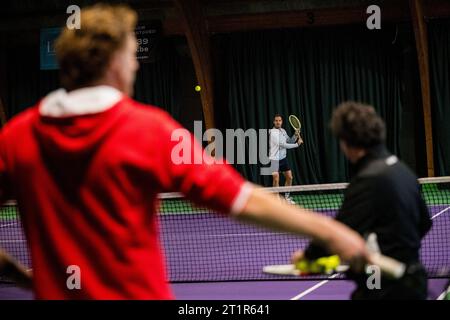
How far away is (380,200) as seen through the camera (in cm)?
270

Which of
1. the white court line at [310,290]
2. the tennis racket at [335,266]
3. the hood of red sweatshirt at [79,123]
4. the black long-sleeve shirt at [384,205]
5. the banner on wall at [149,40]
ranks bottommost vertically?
the white court line at [310,290]

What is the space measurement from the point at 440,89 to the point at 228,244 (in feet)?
25.9

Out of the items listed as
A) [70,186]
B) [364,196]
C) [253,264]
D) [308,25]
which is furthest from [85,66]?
[308,25]

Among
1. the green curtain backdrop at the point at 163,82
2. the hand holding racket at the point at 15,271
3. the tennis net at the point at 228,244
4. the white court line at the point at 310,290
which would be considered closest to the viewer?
the hand holding racket at the point at 15,271

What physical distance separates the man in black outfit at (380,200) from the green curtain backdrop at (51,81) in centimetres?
1374

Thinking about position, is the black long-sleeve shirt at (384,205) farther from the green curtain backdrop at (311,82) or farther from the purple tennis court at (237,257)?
the green curtain backdrop at (311,82)

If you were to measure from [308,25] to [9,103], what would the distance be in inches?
304

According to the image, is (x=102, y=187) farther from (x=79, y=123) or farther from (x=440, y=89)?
(x=440, y=89)

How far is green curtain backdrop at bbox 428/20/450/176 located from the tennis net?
2.51 meters

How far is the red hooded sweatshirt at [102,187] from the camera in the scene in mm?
1356

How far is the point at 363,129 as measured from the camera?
2775 millimetres

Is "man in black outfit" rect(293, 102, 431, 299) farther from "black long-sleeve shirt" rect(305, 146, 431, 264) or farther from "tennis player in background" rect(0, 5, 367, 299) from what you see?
"tennis player in background" rect(0, 5, 367, 299)

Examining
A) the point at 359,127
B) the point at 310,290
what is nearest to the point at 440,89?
the point at 310,290

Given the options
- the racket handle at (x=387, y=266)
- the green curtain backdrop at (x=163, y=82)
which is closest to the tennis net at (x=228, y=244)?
the racket handle at (x=387, y=266)
